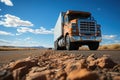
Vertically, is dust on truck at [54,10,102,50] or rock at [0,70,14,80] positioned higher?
dust on truck at [54,10,102,50]

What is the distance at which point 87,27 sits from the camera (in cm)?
1559

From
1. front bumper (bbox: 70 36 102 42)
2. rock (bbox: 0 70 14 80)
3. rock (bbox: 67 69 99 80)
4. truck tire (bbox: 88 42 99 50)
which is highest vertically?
front bumper (bbox: 70 36 102 42)

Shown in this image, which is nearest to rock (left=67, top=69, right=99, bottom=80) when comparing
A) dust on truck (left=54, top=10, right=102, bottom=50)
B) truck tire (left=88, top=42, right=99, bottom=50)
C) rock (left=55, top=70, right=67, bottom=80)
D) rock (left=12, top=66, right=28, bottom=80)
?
rock (left=55, top=70, right=67, bottom=80)

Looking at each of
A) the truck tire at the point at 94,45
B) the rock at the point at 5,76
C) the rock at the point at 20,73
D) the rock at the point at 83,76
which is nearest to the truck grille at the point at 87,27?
the truck tire at the point at 94,45

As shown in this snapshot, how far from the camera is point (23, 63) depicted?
3.28 meters

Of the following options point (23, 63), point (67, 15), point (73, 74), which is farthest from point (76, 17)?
point (73, 74)

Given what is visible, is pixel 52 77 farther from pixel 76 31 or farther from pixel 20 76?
pixel 76 31

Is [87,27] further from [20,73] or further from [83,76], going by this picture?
[83,76]

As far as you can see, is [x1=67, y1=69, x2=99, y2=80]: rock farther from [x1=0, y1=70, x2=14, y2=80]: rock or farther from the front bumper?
the front bumper

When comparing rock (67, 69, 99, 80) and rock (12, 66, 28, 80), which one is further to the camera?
rock (12, 66, 28, 80)

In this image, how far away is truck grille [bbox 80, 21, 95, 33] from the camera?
15.2 m

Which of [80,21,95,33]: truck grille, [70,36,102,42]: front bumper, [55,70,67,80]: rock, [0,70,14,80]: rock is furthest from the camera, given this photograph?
[80,21,95,33]: truck grille

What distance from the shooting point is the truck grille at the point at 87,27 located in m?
15.2

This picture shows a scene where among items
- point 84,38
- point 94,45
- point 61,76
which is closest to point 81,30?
point 84,38
